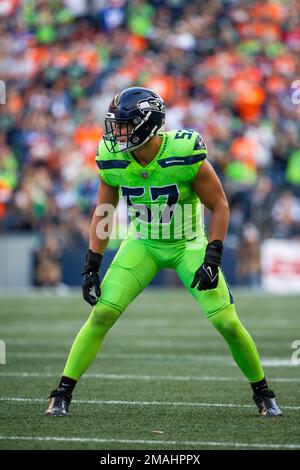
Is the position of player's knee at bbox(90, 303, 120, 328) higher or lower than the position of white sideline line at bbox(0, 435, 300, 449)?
higher

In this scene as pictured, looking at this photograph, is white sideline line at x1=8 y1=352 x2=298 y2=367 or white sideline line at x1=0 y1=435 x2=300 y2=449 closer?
white sideline line at x1=0 y1=435 x2=300 y2=449

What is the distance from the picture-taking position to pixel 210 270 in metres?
4.92

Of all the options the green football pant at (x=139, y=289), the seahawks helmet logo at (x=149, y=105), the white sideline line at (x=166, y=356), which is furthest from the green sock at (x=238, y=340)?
the white sideline line at (x=166, y=356)

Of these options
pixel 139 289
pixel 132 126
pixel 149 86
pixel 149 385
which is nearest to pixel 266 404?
pixel 139 289

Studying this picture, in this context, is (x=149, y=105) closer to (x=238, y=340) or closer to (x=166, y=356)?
(x=238, y=340)

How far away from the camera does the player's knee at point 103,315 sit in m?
4.98

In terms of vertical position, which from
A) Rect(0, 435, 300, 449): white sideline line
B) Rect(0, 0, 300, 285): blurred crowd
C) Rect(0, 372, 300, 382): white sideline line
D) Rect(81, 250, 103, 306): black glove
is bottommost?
Rect(0, 435, 300, 449): white sideline line

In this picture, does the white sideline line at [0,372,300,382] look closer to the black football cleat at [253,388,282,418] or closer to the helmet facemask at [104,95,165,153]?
the black football cleat at [253,388,282,418]

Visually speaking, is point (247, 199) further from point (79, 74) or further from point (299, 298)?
point (79, 74)

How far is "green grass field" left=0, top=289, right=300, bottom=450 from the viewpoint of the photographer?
427cm

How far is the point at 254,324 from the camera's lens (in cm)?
1075

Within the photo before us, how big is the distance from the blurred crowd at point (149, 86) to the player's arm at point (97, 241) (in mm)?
10661

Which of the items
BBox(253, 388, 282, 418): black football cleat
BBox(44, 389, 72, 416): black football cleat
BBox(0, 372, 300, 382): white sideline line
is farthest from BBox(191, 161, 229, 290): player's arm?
BBox(0, 372, 300, 382): white sideline line

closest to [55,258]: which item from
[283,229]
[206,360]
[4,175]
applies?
[4,175]
